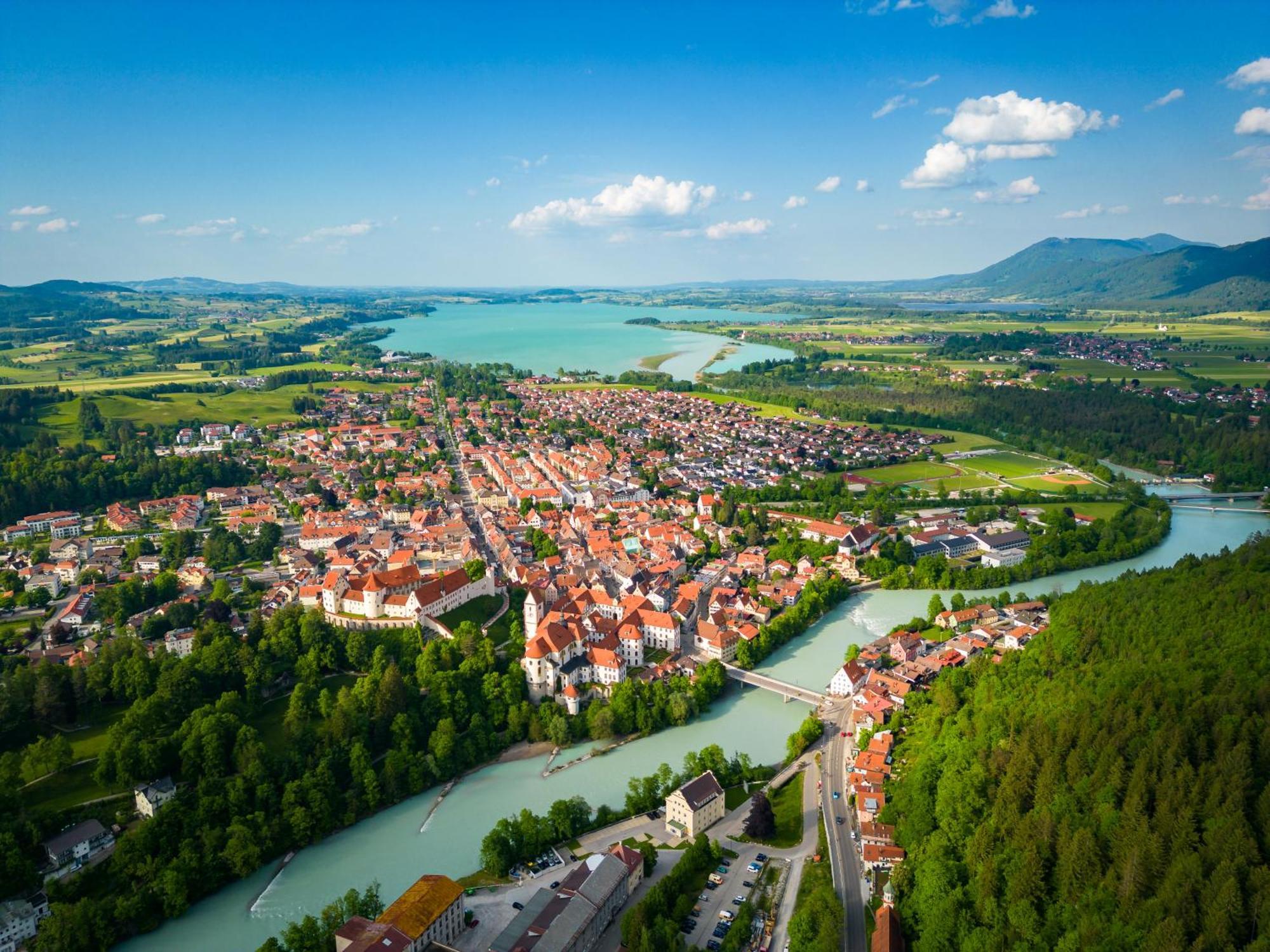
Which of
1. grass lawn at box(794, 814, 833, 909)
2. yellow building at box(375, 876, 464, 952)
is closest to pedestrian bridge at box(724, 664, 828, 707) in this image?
grass lawn at box(794, 814, 833, 909)

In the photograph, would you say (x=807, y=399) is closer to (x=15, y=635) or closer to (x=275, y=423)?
(x=275, y=423)

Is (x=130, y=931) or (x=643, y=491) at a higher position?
(x=643, y=491)

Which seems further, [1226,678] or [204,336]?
[204,336]

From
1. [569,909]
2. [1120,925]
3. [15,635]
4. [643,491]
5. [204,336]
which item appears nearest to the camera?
[1120,925]

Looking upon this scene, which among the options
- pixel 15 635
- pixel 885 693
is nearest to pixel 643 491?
pixel 885 693

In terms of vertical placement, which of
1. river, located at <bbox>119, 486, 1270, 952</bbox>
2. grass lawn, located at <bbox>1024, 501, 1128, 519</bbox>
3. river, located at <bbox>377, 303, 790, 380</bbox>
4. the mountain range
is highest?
the mountain range

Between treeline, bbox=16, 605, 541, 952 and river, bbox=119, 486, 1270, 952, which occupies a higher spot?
treeline, bbox=16, 605, 541, 952

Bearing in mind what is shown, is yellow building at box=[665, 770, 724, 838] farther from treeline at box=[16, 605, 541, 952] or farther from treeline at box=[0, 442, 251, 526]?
treeline at box=[0, 442, 251, 526]
